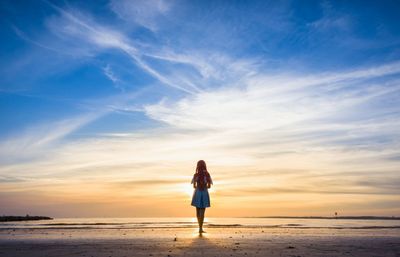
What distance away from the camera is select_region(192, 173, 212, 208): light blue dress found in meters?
18.1

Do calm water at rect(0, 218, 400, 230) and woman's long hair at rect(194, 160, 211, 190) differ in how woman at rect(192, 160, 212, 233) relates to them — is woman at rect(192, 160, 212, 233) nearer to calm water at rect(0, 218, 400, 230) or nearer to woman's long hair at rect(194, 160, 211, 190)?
woman's long hair at rect(194, 160, 211, 190)

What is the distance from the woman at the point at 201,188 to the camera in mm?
18109

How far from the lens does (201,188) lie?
18.2 m

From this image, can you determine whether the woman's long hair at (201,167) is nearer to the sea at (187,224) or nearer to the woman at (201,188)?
the woman at (201,188)

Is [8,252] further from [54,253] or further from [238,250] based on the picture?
[238,250]

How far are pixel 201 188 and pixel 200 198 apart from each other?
0.46 meters

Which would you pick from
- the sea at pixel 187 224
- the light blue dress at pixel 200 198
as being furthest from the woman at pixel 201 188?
the sea at pixel 187 224

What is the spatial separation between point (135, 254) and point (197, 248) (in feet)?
6.29

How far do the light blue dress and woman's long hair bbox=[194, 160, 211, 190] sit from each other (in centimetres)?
23

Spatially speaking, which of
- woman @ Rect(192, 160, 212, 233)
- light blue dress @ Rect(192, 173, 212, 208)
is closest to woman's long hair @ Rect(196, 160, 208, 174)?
woman @ Rect(192, 160, 212, 233)

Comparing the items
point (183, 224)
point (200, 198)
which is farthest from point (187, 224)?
point (200, 198)

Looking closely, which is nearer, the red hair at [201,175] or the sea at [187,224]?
the red hair at [201,175]

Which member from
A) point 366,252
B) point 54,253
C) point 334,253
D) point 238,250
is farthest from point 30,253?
point 366,252

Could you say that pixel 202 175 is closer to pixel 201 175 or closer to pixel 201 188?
pixel 201 175
